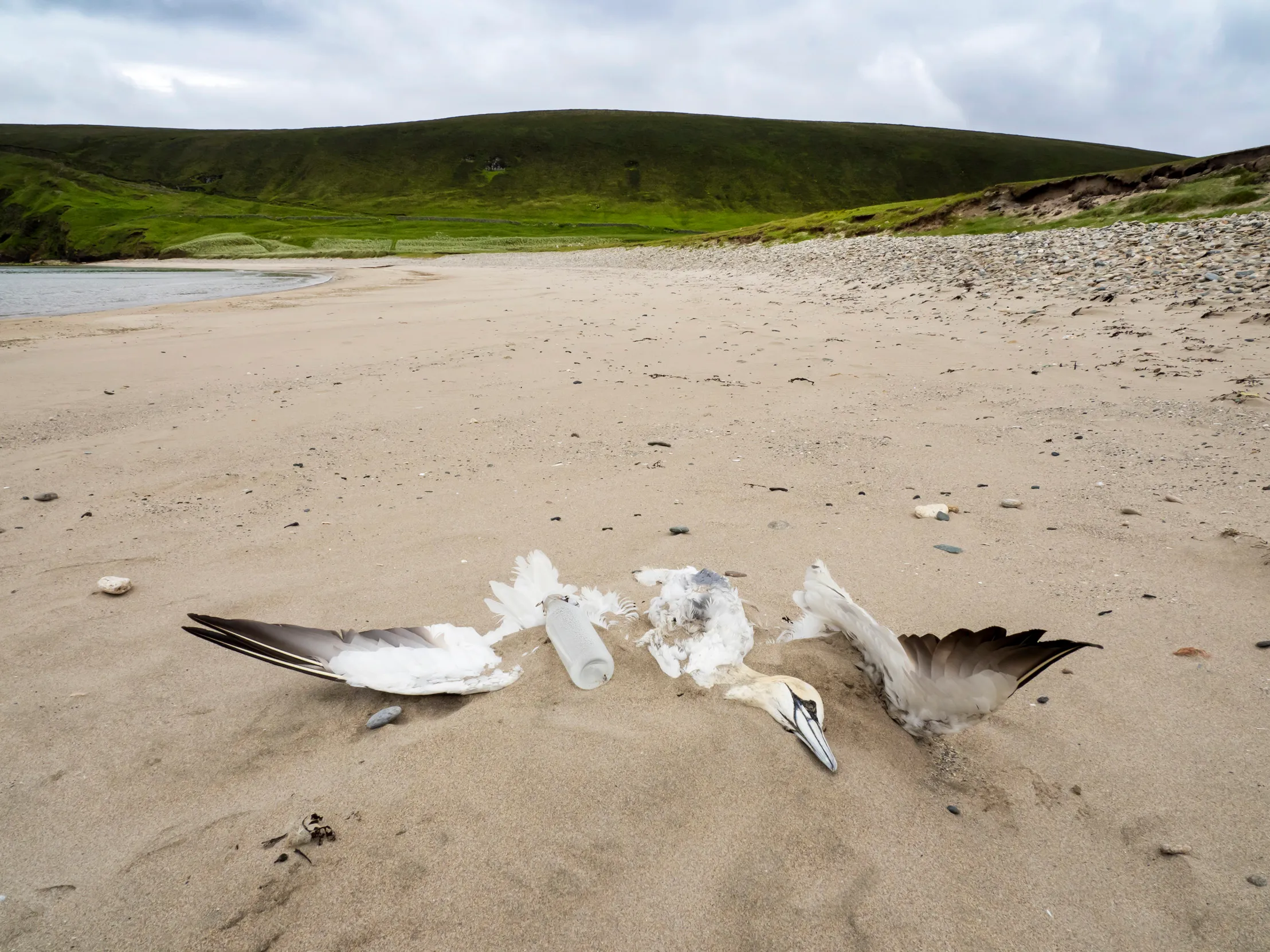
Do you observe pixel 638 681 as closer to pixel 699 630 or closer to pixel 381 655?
pixel 699 630

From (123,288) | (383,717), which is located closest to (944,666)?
(383,717)

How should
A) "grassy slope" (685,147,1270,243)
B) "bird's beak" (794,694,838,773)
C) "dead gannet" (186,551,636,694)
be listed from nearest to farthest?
"bird's beak" (794,694,838,773) < "dead gannet" (186,551,636,694) < "grassy slope" (685,147,1270,243)

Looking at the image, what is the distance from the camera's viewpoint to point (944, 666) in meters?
1.79

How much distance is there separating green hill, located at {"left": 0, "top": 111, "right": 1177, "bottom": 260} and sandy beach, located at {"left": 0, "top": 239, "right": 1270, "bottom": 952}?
230 feet

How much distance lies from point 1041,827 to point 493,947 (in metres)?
1.32

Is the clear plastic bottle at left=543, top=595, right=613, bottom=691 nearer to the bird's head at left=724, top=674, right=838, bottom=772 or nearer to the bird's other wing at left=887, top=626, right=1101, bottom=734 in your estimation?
the bird's head at left=724, top=674, right=838, bottom=772

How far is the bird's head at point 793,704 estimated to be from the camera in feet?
5.97

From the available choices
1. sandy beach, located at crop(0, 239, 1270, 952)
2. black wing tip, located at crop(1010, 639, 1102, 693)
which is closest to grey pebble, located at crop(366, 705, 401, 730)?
sandy beach, located at crop(0, 239, 1270, 952)

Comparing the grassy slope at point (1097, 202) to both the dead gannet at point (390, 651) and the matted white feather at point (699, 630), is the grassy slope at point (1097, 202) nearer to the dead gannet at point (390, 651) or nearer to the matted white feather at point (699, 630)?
the matted white feather at point (699, 630)

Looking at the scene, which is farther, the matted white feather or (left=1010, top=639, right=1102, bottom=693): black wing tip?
the matted white feather

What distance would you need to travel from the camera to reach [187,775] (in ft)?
5.94

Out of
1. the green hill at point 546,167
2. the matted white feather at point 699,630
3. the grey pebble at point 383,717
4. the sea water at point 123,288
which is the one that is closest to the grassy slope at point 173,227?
the green hill at point 546,167

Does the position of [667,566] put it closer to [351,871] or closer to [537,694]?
[537,694]

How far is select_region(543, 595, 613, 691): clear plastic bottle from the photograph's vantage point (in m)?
2.10
